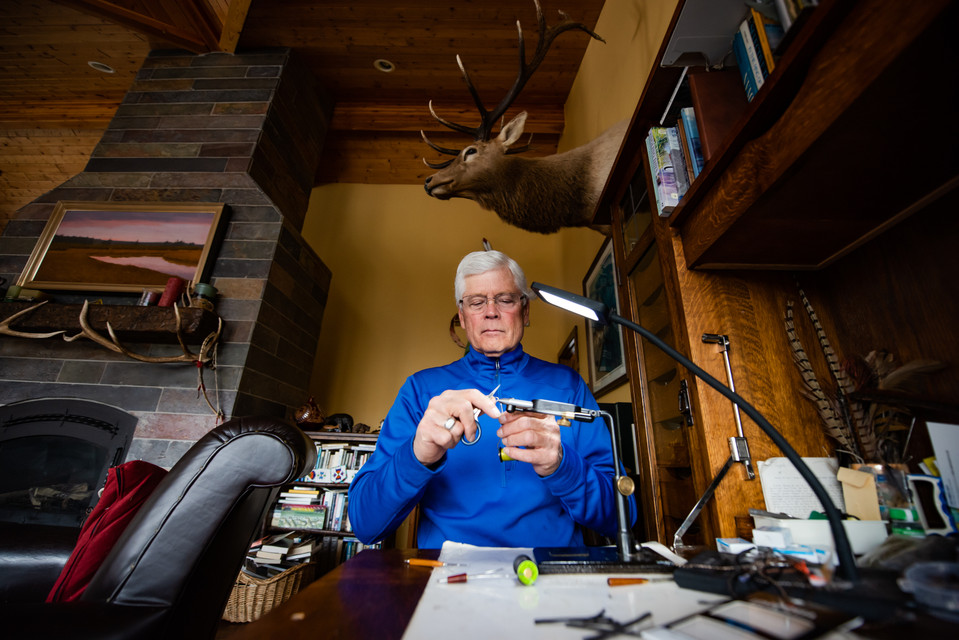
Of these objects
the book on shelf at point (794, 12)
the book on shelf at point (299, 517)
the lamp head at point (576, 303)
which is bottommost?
the book on shelf at point (299, 517)

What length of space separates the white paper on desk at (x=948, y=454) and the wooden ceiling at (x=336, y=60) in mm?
3499

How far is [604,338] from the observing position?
2232 mm

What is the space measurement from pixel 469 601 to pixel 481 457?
0.60 m

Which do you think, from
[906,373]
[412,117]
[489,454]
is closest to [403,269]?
[412,117]

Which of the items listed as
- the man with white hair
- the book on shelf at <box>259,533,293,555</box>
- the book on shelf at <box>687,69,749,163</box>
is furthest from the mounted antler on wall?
the book on shelf at <box>687,69,749,163</box>

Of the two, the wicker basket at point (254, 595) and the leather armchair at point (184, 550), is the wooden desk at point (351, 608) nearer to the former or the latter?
the leather armchair at point (184, 550)

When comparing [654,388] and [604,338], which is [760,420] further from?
[604,338]

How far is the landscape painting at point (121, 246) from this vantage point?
2.52 metres

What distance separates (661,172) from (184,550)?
1.37 m

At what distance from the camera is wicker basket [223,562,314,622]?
74.0 inches

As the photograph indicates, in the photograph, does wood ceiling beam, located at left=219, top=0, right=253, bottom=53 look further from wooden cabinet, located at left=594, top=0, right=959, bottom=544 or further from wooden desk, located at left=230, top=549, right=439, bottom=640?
wooden desk, located at left=230, top=549, right=439, bottom=640

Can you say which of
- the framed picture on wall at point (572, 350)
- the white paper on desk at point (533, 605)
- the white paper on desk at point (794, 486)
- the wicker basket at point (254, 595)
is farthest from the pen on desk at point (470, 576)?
the framed picture on wall at point (572, 350)

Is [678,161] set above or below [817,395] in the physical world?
above

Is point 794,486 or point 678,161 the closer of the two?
point 794,486
